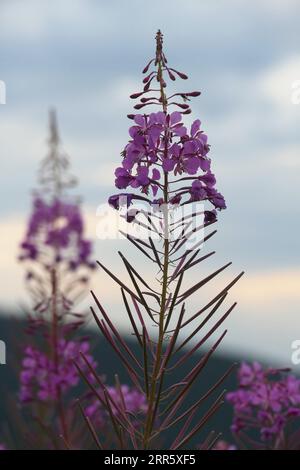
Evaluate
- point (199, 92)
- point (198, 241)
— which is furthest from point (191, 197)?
point (199, 92)

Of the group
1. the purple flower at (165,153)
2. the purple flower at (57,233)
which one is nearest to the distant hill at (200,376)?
the purple flower at (57,233)

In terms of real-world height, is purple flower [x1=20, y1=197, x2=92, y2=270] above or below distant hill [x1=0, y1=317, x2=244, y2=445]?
above

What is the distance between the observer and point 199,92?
133 inches

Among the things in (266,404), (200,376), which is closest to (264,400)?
(266,404)

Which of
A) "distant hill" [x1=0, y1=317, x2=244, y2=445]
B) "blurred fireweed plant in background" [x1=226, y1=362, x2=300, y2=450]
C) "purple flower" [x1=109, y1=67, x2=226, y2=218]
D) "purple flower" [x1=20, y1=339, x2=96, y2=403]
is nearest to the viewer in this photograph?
"purple flower" [x1=109, y1=67, x2=226, y2=218]

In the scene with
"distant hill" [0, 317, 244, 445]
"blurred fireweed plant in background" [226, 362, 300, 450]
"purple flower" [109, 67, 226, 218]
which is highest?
"purple flower" [109, 67, 226, 218]

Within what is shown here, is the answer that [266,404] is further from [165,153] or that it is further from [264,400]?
[165,153]

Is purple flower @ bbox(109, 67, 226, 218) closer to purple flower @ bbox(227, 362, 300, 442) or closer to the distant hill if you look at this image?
purple flower @ bbox(227, 362, 300, 442)

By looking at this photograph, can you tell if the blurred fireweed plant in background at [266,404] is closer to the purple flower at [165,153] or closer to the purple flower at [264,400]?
the purple flower at [264,400]

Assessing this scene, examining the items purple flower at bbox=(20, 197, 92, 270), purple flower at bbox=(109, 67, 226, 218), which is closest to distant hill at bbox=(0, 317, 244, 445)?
purple flower at bbox=(20, 197, 92, 270)

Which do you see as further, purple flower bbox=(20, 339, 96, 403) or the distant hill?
the distant hill
